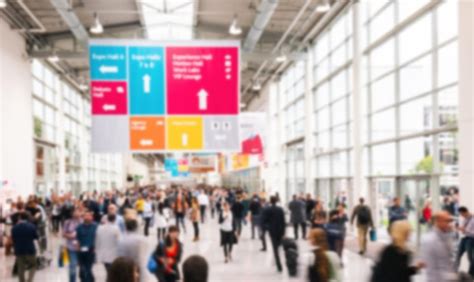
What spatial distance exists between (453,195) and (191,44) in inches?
292

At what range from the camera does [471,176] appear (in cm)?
1259

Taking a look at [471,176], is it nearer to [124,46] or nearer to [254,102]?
[124,46]

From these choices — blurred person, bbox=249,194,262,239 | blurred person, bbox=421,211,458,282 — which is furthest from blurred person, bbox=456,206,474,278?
blurred person, bbox=249,194,262,239

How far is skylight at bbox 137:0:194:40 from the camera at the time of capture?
2330 cm

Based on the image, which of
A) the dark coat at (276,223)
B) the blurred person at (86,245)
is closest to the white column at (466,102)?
the dark coat at (276,223)

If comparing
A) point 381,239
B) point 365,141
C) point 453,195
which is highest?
point 365,141

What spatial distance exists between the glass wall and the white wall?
2222mm

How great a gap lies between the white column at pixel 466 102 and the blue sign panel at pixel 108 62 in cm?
794

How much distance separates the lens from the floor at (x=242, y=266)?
40.7 feet

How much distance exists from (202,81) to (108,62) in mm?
2388

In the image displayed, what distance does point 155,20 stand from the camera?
2609cm

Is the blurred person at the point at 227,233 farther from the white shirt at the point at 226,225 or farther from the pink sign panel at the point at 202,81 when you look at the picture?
A: the pink sign panel at the point at 202,81

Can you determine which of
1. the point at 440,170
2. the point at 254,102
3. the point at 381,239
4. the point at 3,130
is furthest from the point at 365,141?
the point at 254,102

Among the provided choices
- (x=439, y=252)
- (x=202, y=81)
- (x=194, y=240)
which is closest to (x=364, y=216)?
(x=202, y=81)
